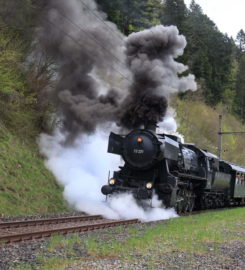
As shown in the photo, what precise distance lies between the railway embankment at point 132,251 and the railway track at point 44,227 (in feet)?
1.45

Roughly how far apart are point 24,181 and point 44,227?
186 inches

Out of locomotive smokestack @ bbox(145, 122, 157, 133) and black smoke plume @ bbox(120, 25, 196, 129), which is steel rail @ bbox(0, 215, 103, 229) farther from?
black smoke plume @ bbox(120, 25, 196, 129)

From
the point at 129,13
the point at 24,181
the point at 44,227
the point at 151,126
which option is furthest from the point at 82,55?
the point at 44,227

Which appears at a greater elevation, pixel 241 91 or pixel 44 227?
pixel 241 91

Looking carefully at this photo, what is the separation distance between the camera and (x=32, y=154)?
17.1 metres

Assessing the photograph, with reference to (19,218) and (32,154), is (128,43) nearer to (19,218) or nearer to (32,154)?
(32,154)

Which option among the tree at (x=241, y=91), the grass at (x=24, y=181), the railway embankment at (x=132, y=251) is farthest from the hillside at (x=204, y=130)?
the railway embankment at (x=132, y=251)

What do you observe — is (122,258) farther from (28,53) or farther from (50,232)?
(28,53)

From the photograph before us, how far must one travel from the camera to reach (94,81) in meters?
17.9

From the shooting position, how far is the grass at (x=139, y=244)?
6.75 metres

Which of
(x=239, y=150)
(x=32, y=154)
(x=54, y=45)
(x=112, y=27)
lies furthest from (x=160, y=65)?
(x=239, y=150)

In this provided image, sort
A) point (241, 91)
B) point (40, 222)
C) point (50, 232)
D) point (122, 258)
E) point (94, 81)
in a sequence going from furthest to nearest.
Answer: point (241, 91), point (94, 81), point (40, 222), point (50, 232), point (122, 258)

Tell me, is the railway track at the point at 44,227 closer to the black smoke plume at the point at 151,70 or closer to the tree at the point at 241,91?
the black smoke plume at the point at 151,70

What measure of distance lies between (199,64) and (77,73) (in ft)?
129
